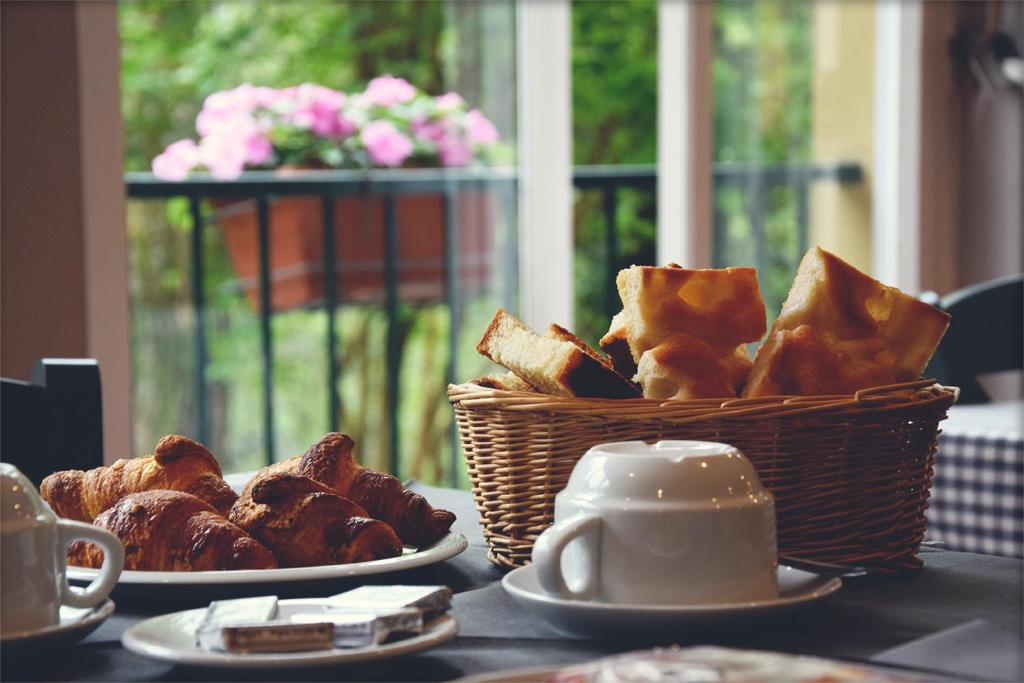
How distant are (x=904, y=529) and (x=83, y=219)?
5.44 feet

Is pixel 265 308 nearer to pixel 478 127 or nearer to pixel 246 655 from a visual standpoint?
pixel 478 127

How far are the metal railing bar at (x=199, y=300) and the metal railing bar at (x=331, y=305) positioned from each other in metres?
0.30

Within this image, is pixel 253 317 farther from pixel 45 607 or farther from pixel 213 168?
pixel 45 607

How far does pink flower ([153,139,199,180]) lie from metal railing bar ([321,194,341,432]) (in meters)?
0.32

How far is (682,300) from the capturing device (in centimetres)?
90

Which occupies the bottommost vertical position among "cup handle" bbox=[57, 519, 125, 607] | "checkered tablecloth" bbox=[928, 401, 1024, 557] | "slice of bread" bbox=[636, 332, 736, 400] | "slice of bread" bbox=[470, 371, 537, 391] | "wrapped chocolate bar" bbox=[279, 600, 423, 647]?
"checkered tablecloth" bbox=[928, 401, 1024, 557]

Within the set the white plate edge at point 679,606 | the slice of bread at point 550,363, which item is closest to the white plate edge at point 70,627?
the white plate edge at point 679,606

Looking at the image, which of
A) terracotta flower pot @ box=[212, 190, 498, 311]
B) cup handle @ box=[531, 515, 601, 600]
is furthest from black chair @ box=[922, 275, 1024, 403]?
cup handle @ box=[531, 515, 601, 600]

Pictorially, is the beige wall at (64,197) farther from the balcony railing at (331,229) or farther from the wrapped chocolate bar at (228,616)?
the wrapped chocolate bar at (228,616)

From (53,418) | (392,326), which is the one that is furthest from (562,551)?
(392,326)

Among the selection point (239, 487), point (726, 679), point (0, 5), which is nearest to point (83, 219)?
point (0, 5)

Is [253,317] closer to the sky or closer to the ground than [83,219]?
closer to the ground

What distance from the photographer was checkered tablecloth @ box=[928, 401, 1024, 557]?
190 centimetres

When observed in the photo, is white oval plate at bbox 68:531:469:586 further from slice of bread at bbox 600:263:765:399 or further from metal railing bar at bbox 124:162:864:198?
metal railing bar at bbox 124:162:864:198
